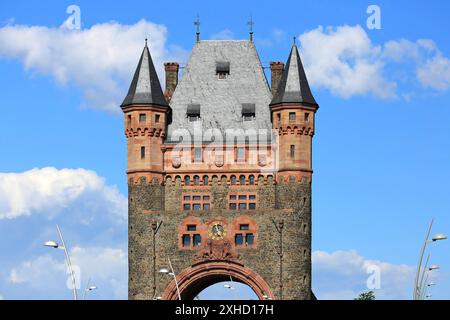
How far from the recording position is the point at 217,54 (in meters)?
112

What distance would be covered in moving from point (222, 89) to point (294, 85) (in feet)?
25.7

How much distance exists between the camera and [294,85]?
106 metres

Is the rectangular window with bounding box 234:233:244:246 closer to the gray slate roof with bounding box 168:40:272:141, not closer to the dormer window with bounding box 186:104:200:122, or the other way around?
the gray slate roof with bounding box 168:40:272:141

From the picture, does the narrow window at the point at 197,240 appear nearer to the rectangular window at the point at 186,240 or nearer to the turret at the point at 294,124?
the rectangular window at the point at 186,240

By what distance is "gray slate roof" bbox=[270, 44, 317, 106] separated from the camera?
345ft

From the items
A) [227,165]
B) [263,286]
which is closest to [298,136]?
[227,165]

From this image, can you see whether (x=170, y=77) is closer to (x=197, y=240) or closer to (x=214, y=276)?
(x=197, y=240)

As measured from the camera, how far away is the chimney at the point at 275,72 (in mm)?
109812

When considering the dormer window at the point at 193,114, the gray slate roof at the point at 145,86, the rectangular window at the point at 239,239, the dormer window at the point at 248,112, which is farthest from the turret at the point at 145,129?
the rectangular window at the point at 239,239

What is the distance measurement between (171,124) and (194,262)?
41.6 ft

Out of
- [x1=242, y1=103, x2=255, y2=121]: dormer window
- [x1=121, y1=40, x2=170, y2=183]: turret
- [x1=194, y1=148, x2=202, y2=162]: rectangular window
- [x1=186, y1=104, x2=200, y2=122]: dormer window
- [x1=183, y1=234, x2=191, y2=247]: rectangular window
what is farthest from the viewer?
[x1=186, y1=104, x2=200, y2=122]: dormer window

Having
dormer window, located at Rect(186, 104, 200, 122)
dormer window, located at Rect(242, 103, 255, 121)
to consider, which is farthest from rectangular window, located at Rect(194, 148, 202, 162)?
dormer window, located at Rect(242, 103, 255, 121)

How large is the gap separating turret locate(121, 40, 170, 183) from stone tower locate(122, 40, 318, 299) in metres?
0.09
